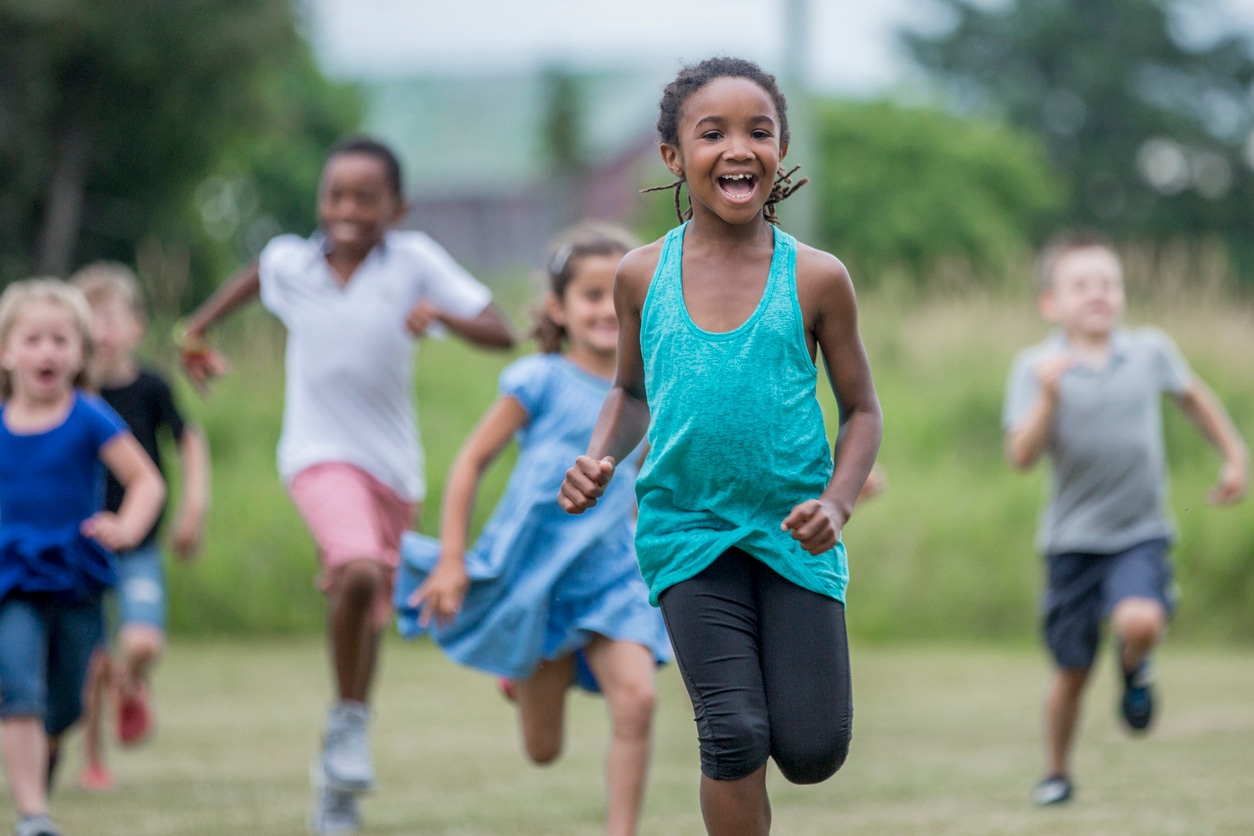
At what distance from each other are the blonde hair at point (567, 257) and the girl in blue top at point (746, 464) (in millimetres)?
1454

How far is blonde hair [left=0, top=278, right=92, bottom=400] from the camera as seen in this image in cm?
533

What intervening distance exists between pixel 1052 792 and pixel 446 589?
7.44 feet

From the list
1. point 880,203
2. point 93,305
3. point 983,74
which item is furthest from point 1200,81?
point 93,305

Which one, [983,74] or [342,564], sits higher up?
[983,74]

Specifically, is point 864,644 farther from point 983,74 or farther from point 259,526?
point 983,74

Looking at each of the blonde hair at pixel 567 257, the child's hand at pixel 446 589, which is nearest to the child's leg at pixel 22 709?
the child's hand at pixel 446 589

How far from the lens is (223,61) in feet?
57.1

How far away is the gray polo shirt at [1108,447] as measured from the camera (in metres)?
6.06

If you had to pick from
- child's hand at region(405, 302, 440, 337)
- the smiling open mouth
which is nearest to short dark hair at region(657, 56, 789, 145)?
the smiling open mouth

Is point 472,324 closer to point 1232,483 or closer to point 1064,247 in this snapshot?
point 1064,247

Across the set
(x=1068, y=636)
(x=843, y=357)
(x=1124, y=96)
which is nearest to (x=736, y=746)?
(x=843, y=357)

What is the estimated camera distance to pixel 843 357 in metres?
3.49

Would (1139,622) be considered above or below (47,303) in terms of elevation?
below

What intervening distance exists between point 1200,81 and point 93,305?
3966 centimetres
